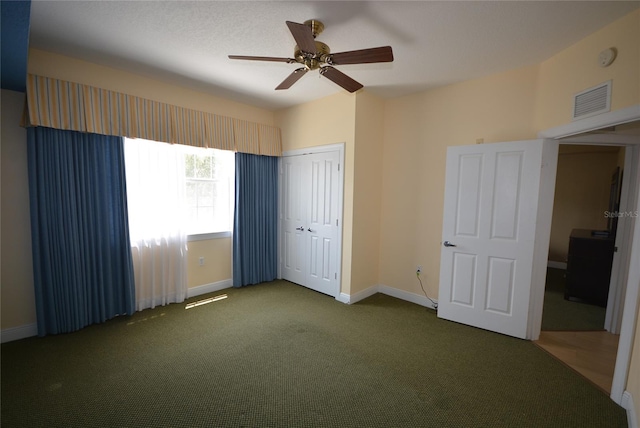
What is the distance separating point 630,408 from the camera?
5.98 feet

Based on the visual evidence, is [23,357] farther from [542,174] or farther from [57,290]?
[542,174]

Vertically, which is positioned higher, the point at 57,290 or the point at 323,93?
the point at 323,93

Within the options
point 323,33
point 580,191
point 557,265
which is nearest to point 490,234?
point 323,33

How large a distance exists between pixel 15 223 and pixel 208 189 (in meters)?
1.89

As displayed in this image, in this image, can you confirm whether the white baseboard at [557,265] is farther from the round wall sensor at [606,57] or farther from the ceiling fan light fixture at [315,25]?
the ceiling fan light fixture at [315,25]

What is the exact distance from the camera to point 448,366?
2.31 m

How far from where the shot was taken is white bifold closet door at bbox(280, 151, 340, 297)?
3.79m

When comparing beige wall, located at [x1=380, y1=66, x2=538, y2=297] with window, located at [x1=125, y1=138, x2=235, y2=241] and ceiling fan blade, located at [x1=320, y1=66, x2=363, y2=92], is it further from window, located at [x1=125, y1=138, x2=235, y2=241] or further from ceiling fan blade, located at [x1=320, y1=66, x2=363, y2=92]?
window, located at [x1=125, y1=138, x2=235, y2=241]

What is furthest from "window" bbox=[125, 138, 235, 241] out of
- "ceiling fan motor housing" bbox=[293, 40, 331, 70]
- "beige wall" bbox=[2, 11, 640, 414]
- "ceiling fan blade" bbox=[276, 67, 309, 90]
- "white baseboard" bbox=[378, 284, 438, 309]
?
"white baseboard" bbox=[378, 284, 438, 309]

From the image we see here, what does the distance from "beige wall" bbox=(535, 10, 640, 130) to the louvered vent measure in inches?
1.4

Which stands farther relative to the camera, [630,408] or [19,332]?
[19,332]

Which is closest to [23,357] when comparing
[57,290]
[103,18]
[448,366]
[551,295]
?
[57,290]

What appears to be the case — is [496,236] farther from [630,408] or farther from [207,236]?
[207,236]

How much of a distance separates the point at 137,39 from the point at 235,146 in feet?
5.38
